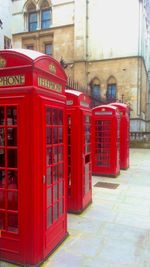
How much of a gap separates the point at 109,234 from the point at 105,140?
488 cm

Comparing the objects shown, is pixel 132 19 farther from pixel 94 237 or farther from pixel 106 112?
pixel 94 237

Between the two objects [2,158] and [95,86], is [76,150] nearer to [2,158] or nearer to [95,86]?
[2,158]

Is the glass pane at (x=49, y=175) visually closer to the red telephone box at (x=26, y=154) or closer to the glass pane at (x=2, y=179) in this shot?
the red telephone box at (x=26, y=154)

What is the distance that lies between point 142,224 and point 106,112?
4.68m

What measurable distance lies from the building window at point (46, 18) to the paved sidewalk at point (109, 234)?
23360 millimetres

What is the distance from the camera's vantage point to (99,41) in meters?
24.5

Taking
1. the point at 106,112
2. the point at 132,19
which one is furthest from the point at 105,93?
the point at 106,112

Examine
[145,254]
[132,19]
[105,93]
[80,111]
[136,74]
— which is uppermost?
[132,19]

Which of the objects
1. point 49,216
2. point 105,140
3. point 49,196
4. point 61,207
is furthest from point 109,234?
point 105,140

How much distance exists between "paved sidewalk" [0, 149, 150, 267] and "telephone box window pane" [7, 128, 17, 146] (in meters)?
1.54

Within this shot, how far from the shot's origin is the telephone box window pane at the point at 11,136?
328 centimetres

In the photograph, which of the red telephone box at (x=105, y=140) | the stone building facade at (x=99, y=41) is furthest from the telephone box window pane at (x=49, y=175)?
the stone building facade at (x=99, y=41)

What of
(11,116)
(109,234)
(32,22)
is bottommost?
(109,234)

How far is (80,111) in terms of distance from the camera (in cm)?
513
